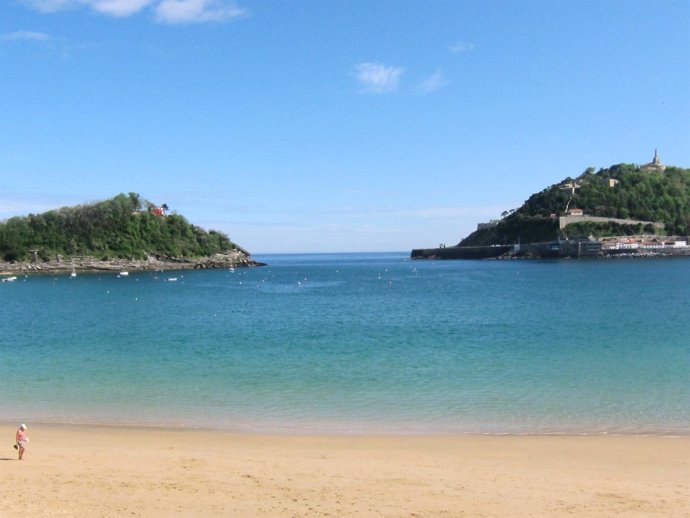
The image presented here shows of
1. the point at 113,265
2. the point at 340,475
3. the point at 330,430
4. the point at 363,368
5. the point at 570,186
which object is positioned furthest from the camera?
the point at 570,186

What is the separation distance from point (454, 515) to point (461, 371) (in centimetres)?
1351

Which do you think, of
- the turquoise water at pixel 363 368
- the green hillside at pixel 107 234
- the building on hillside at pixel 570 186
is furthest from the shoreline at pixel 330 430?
the building on hillside at pixel 570 186

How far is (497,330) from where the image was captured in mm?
34281

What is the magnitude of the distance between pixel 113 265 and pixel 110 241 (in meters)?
12.6

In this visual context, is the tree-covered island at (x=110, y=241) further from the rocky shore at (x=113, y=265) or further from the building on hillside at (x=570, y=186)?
the building on hillside at (x=570, y=186)

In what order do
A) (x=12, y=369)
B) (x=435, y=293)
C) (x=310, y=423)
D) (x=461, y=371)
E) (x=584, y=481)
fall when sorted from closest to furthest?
(x=584, y=481)
(x=310, y=423)
(x=461, y=371)
(x=12, y=369)
(x=435, y=293)

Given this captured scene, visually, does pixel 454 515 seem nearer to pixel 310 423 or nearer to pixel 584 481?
pixel 584 481

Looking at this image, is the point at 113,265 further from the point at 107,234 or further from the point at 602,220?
the point at 602,220

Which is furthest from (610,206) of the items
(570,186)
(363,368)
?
(363,368)

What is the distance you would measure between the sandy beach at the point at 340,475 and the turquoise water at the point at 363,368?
154cm

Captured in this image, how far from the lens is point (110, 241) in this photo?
449ft

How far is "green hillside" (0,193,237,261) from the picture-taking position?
13138 cm

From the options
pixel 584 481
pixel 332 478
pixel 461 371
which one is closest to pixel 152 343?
pixel 461 371

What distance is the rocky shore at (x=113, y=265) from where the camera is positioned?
121512 millimetres
